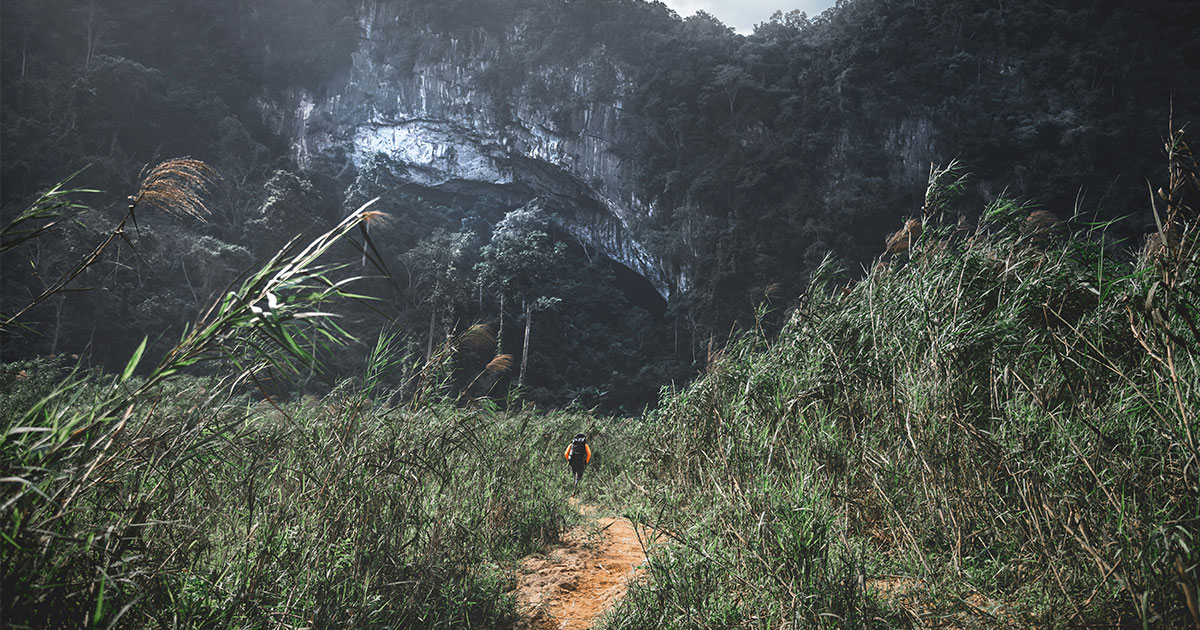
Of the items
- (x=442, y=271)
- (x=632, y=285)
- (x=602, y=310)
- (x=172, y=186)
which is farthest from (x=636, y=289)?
(x=172, y=186)

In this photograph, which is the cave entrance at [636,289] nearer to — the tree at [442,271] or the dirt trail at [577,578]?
the tree at [442,271]

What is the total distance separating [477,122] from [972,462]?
3044 cm

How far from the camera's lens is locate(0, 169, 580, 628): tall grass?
3.35ft

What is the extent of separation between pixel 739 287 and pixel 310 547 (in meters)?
22.7

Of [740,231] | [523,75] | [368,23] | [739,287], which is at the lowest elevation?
[739,287]

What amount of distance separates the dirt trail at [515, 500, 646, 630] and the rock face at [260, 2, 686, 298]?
24.6m

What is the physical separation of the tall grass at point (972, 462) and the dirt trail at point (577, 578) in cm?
30

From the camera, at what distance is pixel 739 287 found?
909 inches

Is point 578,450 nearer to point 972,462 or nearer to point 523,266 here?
point 972,462

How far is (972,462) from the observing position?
1856 millimetres

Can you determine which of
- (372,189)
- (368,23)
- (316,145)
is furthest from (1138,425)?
(368,23)

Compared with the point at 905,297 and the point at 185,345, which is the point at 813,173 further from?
the point at 185,345

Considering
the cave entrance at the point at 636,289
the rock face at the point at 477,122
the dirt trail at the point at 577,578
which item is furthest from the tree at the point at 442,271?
the dirt trail at the point at 577,578

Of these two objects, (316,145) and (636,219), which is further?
(316,145)
